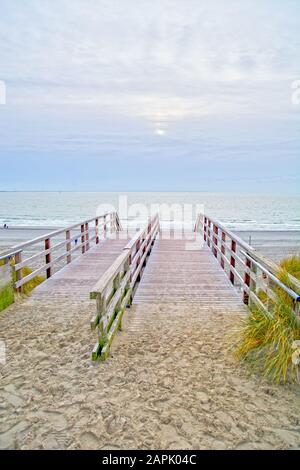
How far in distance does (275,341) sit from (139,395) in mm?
1680

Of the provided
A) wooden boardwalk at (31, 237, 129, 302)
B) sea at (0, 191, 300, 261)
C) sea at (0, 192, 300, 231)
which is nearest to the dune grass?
wooden boardwalk at (31, 237, 129, 302)

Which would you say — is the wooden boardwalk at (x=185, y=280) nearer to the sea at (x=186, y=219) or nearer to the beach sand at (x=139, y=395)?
the beach sand at (x=139, y=395)

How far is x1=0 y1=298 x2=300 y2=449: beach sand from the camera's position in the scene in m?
2.51

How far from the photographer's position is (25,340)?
14.3 feet

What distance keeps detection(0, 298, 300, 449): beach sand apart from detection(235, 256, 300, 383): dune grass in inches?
7.2

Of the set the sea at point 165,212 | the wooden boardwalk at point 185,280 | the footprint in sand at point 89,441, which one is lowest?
the footprint in sand at point 89,441

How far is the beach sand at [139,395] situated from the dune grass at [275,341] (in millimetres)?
184

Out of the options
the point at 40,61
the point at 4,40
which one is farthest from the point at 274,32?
the point at 40,61

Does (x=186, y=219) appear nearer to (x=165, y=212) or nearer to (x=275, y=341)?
(x=165, y=212)

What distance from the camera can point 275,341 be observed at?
3.56m

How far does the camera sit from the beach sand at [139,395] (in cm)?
251

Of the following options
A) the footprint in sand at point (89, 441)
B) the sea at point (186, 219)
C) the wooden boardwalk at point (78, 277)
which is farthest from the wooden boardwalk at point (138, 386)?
the sea at point (186, 219)

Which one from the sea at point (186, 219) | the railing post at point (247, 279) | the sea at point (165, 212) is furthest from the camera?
the sea at point (165, 212)
